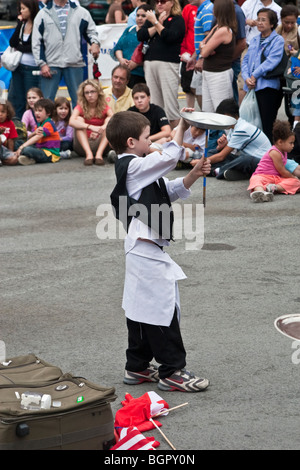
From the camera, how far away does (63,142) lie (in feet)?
41.0

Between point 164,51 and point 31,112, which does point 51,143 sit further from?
point 164,51

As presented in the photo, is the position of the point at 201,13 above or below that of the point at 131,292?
above

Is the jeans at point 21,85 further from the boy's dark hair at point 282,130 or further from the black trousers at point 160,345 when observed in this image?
the black trousers at point 160,345

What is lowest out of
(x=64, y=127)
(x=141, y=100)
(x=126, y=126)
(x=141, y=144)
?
(x=64, y=127)

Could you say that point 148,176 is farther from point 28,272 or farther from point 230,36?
point 230,36

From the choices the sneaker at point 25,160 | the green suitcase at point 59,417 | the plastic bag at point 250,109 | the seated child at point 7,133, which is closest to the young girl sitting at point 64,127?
the sneaker at point 25,160

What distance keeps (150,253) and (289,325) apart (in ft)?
4.93

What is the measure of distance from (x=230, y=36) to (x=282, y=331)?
603 cm

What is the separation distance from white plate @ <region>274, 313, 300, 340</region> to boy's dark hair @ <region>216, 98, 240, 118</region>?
16.4 ft

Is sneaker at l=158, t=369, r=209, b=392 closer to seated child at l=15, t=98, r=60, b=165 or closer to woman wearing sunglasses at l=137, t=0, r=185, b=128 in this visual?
seated child at l=15, t=98, r=60, b=165

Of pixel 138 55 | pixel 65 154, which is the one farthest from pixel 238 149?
pixel 65 154

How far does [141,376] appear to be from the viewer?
5.37m

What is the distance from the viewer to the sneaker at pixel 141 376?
5344 millimetres
